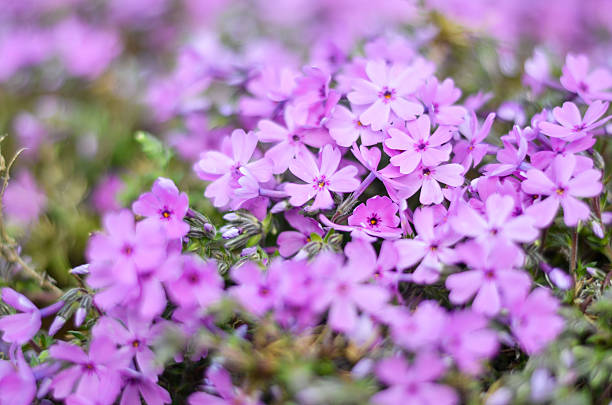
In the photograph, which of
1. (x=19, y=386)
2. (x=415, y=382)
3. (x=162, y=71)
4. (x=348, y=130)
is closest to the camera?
(x=415, y=382)

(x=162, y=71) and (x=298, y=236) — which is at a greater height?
(x=298, y=236)

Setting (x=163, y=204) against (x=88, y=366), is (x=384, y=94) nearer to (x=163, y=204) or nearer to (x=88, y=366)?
(x=163, y=204)

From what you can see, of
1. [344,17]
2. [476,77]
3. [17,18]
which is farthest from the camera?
[344,17]

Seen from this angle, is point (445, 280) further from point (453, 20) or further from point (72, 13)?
point (72, 13)

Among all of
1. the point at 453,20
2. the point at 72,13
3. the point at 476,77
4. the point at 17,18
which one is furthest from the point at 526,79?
the point at 17,18

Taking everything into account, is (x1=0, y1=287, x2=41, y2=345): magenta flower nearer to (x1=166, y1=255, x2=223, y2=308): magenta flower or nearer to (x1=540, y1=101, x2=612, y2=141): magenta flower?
(x1=166, y1=255, x2=223, y2=308): magenta flower

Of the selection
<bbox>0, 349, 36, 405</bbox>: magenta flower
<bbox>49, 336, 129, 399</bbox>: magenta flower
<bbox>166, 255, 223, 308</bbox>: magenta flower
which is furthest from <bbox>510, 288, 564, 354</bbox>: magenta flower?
<bbox>0, 349, 36, 405</bbox>: magenta flower

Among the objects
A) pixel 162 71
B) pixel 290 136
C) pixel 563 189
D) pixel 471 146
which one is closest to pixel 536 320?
pixel 563 189
